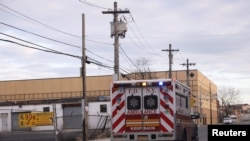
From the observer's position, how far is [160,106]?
16.6 meters

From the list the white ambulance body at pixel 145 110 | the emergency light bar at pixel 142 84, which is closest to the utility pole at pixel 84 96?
the white ambulance body at pixel 145 110

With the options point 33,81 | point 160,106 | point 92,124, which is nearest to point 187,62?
point 92,124

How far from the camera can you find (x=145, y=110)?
1666cm

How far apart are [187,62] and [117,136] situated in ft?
199

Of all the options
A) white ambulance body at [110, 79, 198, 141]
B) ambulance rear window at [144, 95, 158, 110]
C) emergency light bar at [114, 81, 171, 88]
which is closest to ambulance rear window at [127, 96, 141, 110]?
white ambulance body at [110, 79, 198, 141]

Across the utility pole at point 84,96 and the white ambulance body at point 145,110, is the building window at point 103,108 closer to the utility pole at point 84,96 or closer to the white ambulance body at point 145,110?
the utility pole at point 84,96

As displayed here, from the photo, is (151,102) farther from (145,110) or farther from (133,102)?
(133,102)

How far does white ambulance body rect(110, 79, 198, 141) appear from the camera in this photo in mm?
16438

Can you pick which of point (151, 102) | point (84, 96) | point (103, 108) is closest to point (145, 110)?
point (151, 102)

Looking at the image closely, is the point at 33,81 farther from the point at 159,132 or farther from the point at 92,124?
the point at 159,132

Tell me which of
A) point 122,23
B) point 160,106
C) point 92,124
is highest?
point 122,23

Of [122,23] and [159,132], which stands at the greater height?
[122,23]

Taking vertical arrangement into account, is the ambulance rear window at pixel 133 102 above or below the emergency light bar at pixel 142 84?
below

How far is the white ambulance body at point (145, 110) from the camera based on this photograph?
16438mm
